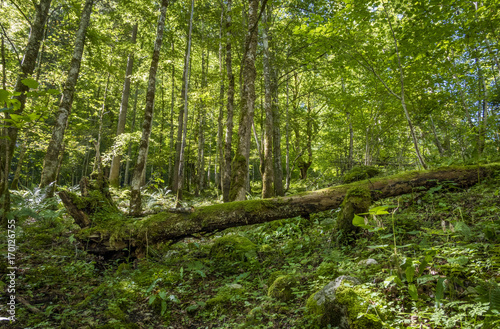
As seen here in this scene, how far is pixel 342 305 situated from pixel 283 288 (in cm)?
100

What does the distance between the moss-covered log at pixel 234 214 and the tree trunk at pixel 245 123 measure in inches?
88.2

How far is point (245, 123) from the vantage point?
7.78 metres

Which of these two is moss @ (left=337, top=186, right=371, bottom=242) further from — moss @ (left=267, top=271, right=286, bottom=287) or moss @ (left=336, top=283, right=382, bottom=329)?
moss @ (left=336, top=283, right=382, bottom=329)

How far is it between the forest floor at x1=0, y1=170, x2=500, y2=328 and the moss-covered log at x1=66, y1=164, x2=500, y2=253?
291 millimetres

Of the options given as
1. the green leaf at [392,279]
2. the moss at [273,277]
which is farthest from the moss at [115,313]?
the green leaf at [392,279]

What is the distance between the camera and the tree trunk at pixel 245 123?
7.29 meters

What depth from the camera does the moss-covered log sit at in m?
4.83

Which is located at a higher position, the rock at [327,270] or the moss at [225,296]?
the rock at [327,270]

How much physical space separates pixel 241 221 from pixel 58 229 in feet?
15.5

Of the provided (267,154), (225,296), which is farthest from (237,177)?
(225,296)

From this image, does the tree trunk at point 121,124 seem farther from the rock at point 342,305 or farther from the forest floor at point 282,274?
the rock at point 342,305

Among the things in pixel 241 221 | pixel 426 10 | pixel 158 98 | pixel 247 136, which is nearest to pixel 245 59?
pixel 247 136

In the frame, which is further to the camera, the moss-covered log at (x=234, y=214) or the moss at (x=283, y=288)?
the moss-covered log at (x=234, y=214)

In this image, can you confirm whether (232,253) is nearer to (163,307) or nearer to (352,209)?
(163,307)
